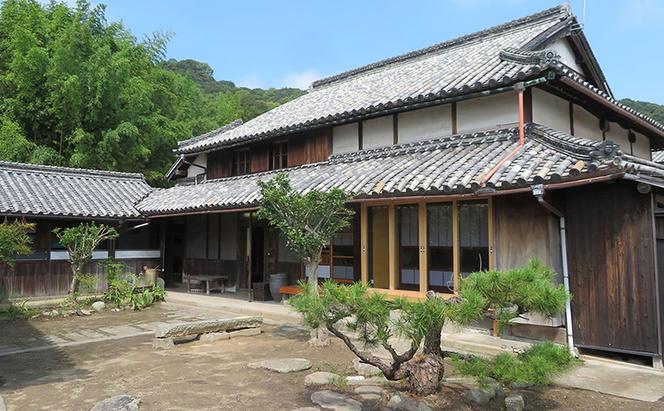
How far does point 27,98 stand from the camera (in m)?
19.5

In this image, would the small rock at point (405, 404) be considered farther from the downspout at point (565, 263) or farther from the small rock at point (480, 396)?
the downspout at point (565, 263)

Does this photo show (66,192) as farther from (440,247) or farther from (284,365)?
(440,247)

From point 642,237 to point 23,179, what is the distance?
663 inches

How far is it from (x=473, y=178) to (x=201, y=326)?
5488 millimetres

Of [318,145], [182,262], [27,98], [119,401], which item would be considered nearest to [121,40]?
[27,98]

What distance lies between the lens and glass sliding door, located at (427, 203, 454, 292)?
32.1ft

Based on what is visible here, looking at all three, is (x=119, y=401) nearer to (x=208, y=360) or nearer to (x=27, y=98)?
(x=208, y=360)

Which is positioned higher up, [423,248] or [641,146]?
[641,146]

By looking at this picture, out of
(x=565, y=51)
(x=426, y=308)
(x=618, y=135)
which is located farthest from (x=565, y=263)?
(x=565, y=51)

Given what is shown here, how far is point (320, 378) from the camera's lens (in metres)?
5.98

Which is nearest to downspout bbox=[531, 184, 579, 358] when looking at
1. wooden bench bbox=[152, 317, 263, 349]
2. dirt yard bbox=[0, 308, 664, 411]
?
dirt yard bbox=[0, 308, 664, 411]

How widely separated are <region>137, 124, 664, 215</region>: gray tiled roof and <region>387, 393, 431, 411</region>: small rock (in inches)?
149

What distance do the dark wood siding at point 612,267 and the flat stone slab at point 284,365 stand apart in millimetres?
4221

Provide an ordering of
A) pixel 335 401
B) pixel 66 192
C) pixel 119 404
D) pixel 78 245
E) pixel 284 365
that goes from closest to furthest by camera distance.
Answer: pixel 119 404 → pixel 335 401 → pixel 284 365 → pixel 78 245 → pixel 66 192
